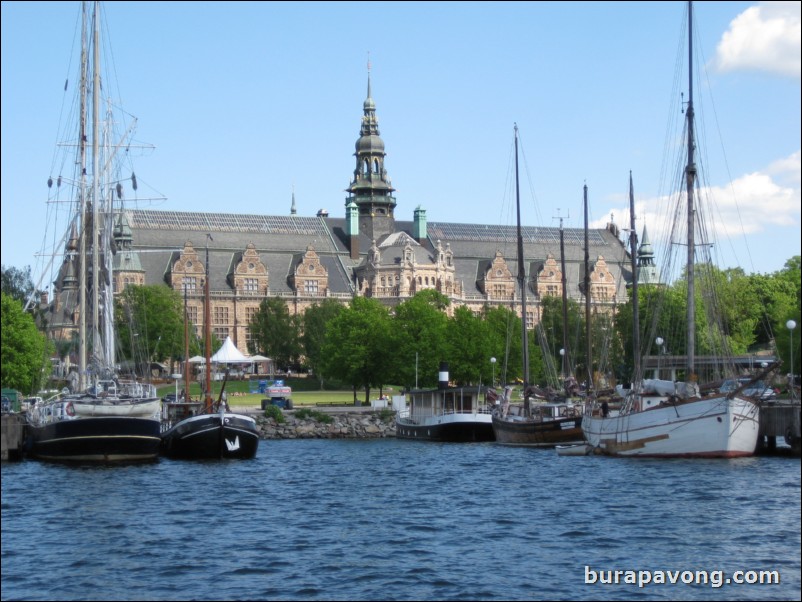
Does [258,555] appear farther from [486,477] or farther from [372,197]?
[372,197]

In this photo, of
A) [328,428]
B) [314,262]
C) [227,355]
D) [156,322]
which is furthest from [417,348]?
[314,262]

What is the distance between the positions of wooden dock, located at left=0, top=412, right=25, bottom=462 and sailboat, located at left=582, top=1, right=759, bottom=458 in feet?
89.7

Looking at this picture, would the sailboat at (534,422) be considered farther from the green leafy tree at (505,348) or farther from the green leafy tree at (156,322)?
the green leafy tree at (156,322)

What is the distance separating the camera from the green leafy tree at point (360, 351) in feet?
392

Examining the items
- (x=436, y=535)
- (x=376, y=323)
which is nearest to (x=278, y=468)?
(x=436, y=535)

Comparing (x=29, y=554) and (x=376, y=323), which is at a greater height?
(x=376, y=323)

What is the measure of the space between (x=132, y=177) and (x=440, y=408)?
100 feet

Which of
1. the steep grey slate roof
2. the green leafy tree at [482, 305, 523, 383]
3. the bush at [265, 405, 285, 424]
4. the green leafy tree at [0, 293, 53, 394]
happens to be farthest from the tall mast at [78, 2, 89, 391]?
the steep grey slate roof

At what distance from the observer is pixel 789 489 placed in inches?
1820

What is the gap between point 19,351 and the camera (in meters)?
91.2

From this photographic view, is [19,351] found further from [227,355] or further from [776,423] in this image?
[776,423]

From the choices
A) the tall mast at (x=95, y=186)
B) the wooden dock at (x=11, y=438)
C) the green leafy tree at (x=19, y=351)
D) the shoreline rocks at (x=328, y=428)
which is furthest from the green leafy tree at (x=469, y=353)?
the wooden dock at (x=11, y=438)

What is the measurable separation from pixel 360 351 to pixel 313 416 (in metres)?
15.2

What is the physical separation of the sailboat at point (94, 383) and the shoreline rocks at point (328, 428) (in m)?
24.3
